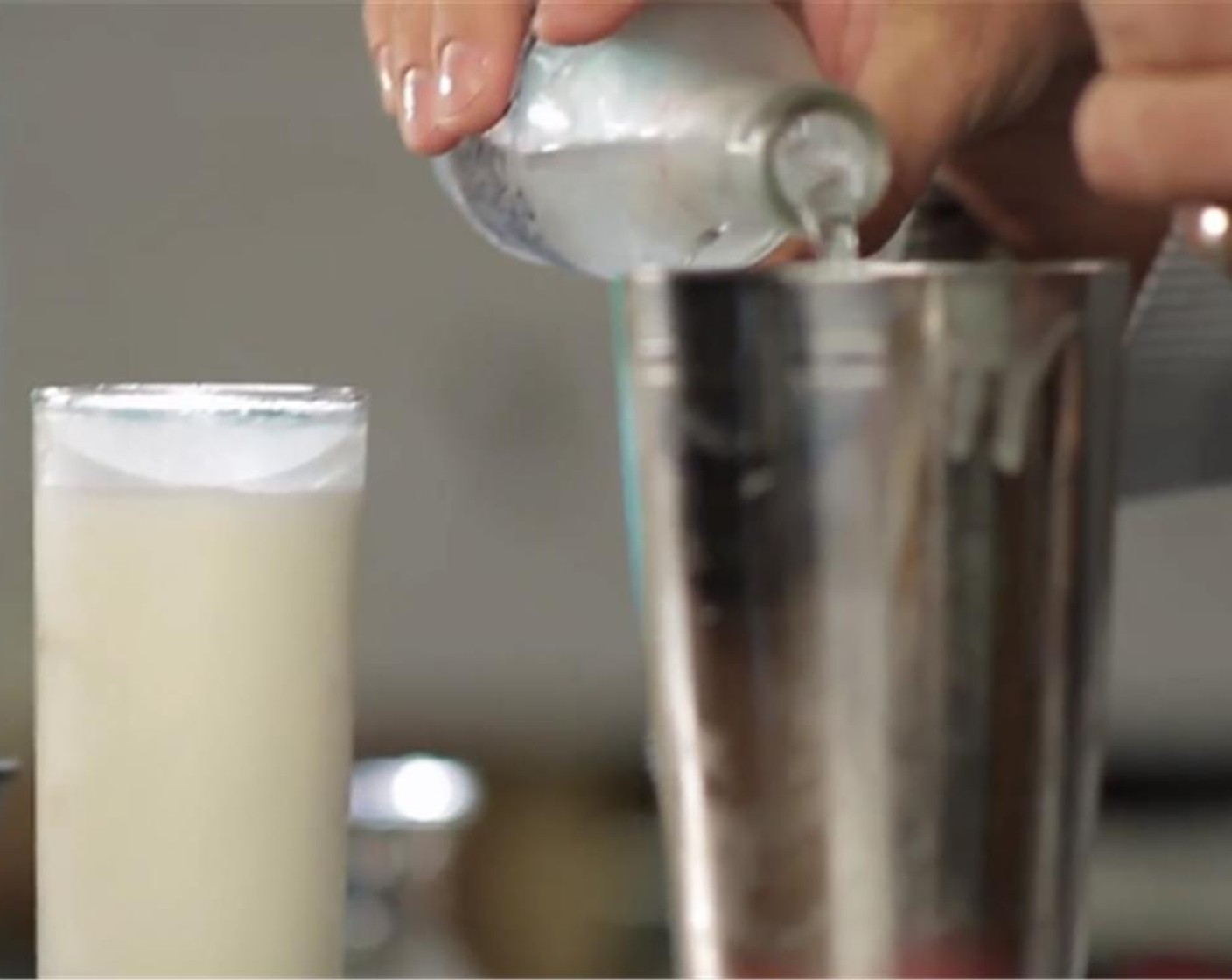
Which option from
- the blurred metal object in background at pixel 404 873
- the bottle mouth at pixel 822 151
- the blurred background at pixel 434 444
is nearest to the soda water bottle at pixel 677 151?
the bottle mouth at pixel 822 151

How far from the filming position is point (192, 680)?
43 centimetres

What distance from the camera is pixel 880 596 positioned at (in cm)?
28

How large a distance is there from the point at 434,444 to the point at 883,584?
145cm

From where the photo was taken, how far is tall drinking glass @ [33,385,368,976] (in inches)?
16.6

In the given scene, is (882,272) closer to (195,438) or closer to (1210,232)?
(195,438)

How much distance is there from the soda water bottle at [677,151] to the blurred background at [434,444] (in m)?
1.00

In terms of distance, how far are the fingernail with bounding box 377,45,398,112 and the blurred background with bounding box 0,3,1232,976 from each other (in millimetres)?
1007

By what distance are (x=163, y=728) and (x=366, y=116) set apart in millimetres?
1374

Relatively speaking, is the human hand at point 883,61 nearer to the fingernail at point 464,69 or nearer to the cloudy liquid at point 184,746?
the fingernail at point 464,69

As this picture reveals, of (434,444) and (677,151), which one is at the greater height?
(677,151)

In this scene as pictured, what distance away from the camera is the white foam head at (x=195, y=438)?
44 cm

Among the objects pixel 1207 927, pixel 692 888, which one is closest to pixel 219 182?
pixel 1207 927

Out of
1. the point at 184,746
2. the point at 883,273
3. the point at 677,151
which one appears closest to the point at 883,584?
the point at 883,273

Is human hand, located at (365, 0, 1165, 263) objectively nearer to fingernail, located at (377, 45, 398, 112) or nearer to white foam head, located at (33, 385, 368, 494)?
fingernail, located at (377, 45, 398, 112)
